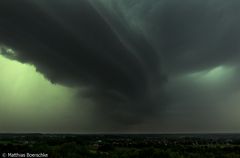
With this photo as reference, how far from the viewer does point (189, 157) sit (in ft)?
235

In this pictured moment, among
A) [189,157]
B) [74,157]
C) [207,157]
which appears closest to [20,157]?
[74,157]

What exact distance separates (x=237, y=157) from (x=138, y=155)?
1970cm

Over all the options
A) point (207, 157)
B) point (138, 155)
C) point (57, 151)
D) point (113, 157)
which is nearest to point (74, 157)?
point (57, 151)

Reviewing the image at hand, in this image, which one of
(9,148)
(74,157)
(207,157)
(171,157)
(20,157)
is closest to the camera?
(20,157)

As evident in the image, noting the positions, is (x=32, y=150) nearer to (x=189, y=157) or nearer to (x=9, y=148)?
(x=9, y=148)

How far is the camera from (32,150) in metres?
67.9

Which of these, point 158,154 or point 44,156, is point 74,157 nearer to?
point 44,156

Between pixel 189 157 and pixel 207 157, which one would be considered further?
pixel 207 157

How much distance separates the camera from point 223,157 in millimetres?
74000

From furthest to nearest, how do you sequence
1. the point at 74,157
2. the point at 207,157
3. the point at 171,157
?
1. the point at 207,157
2. the point at 171,157
3. the point at 74,157

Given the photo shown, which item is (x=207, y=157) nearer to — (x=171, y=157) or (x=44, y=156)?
(x=171, y=157)

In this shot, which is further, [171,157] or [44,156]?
[171,157]

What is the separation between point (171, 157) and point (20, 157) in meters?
27.1

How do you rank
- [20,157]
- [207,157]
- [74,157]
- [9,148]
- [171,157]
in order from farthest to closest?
1. [207,157]
2. [9,148]
3. [171,157]
4. [74,157]
5. [20,157]
